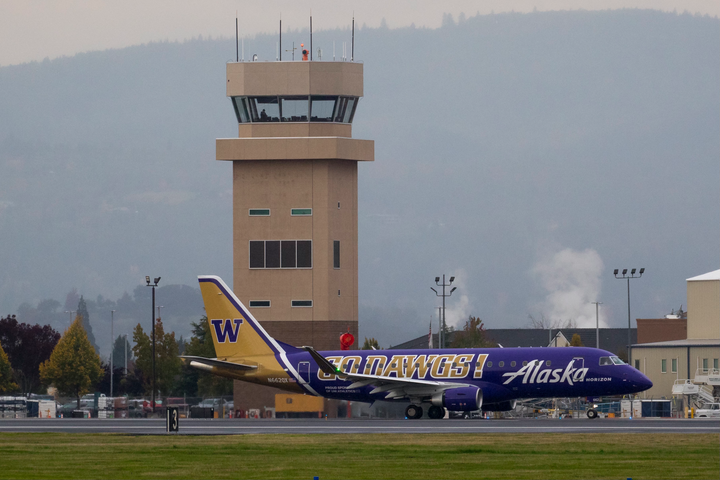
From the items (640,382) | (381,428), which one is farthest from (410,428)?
(640,382)

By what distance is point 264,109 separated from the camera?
272 ft

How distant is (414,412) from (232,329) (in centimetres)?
1139

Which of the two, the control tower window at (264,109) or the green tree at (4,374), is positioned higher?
the control tower window at (264,109)

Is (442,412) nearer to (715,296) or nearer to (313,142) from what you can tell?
(313,142)

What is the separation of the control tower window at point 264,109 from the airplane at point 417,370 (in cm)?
2129

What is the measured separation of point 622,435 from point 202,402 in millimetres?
63958

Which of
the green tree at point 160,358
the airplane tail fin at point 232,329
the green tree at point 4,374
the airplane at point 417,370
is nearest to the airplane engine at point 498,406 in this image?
the airplane at point 417,370

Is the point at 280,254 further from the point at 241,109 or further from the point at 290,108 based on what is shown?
the point at 241,109

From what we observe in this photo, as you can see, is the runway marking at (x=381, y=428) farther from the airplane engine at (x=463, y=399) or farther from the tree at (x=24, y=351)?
the tree at (x=24, y=351)

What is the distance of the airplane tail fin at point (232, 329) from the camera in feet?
204

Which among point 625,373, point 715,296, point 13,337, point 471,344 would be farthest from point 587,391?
point 13,337

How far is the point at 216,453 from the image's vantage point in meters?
33.8

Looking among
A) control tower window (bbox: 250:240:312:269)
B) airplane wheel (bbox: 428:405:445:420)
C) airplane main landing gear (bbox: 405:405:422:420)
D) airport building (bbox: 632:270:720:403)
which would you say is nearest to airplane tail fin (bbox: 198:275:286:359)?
airplane main landing gear (bbox: 405:405:422:420)

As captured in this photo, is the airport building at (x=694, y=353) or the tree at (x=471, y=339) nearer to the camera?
the airport building at (x=694, y=353)
